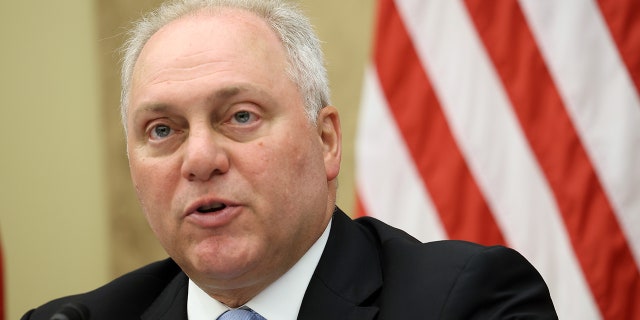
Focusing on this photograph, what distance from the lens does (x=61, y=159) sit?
14.9 ft

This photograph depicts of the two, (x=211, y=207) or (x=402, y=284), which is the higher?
(x=211, y=207)

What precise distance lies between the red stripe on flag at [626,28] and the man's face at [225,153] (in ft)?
4.28

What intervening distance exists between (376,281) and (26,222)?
9.63ft

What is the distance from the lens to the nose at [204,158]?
1864 mm

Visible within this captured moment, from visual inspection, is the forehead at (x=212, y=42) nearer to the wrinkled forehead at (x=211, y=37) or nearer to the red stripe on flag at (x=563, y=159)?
the wrinkled forehead at (x=211, y=37)

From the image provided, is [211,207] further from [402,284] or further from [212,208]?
[402,284]

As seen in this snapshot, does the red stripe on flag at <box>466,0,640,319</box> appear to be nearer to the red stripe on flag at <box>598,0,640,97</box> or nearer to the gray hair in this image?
the red stripe on flag at <box>598,0,640,97</box>

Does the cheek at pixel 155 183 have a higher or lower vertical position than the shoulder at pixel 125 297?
higher

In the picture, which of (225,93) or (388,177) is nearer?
(225,93)

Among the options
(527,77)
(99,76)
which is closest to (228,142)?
(527,77)

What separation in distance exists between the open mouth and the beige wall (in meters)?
2.62

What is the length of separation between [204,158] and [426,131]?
57.1 inches

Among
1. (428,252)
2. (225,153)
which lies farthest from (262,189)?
(428,252)

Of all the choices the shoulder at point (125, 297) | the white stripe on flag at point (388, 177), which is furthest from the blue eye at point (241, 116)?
the white stripe on flag at point (388, 177)
